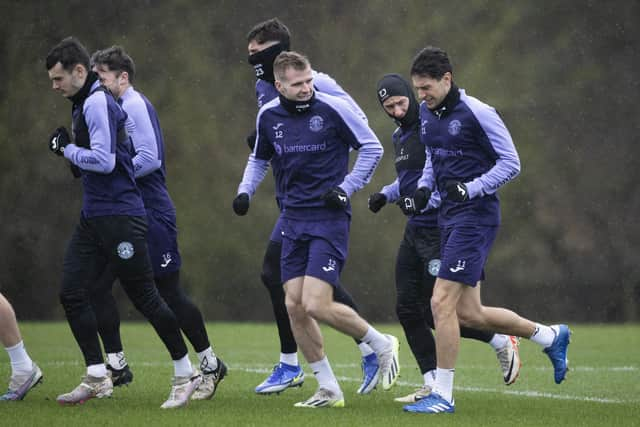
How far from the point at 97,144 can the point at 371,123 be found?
376 inches

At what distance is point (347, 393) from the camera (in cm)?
838

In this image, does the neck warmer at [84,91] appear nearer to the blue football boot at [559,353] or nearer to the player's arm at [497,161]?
the player's arm at [497,161]

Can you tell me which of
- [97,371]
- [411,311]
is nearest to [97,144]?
[97,371]

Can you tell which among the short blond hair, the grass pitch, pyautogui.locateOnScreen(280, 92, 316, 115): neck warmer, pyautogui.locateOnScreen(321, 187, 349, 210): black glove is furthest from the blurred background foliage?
pyautogui.locateOnScreen(321, 187, 349, 210): black glove

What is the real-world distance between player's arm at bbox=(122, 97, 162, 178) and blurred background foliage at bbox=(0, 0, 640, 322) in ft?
26.3

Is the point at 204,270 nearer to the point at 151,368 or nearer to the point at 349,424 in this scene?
the point at 151,368

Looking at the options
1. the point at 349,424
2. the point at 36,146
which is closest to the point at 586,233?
the point at 36,146

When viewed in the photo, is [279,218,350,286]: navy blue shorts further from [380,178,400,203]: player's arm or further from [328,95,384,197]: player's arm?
[380,178,400,203]: player's arm

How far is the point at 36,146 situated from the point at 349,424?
412 inches

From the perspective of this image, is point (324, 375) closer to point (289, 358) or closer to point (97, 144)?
point (289, 358)

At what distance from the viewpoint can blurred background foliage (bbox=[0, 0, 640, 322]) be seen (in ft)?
53.0

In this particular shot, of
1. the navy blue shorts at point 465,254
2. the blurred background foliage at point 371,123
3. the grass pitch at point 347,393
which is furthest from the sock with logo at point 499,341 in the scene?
the blurred background foliage at point 371,123

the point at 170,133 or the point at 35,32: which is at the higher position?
the point at 35,32

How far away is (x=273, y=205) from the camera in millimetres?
16250
